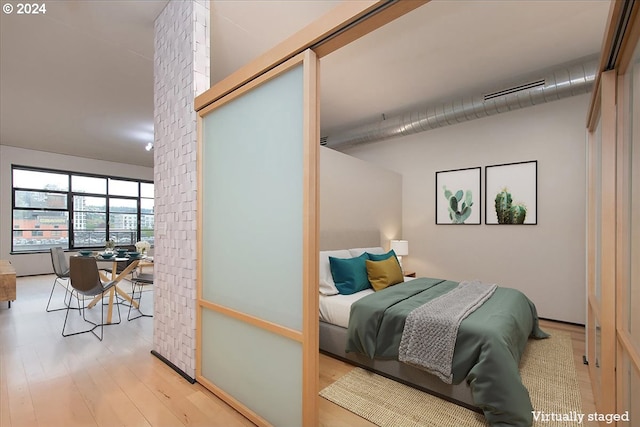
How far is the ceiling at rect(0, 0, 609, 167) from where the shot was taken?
2.52 metres

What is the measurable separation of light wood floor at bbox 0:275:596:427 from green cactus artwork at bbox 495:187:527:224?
61.7 inches

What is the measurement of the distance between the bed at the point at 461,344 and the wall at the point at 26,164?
774 centimetres

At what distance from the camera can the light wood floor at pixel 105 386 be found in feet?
6.04

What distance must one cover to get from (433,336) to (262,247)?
4.69 feet

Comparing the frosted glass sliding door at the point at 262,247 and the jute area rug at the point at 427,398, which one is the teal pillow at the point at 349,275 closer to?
the jute area rug at the point at 427,398

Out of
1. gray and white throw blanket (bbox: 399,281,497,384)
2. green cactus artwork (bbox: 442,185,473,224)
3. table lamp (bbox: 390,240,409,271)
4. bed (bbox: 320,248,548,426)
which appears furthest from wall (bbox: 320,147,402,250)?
gray and white throw blanket (bbox: 399,281,497,384)

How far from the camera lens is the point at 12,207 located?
670 cm


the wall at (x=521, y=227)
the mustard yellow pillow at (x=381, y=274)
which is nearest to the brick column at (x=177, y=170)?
the mustard yellow pillow at (x=381, y=274)

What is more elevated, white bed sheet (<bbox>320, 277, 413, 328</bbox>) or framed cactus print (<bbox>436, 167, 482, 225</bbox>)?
framed cactus print (<bbox>436, 167, 482, 225</bbox>)

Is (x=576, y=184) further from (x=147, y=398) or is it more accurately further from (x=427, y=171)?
(x=147, y=398)

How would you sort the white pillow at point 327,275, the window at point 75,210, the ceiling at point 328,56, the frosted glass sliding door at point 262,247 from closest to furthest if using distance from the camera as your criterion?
the frosted glass sliding door at point 262,247
the ceiling at point 328,56
the white pillow at point 327,275
the window at point 75,210

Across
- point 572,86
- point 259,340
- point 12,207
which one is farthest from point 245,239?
point 12,207

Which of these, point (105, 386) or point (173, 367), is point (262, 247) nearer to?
point (173, 367)

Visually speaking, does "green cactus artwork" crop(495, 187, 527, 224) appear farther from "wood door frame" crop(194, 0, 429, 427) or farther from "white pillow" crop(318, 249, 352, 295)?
"wood door frame" crop(194, 0, 429, 427)
